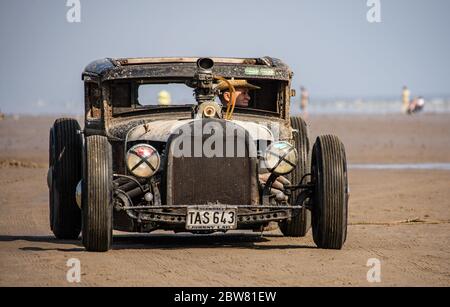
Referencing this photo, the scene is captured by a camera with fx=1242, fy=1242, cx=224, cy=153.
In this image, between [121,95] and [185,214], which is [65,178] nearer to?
[121,95]

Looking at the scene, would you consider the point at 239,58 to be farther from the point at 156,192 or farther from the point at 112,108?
the point at 156,192

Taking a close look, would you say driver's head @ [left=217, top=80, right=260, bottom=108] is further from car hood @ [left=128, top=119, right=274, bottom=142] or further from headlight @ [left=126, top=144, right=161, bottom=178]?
headlight @ [left=126, top=144, right=161, bottom=178]

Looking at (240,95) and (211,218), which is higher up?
(240,95)

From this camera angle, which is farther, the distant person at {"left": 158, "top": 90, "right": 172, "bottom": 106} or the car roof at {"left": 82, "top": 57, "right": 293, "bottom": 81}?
the distant person at {"left": 158, "top": 90, "right": 172, "bottom": 106}

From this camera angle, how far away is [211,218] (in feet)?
39.5

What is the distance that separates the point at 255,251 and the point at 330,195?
39.6 inches

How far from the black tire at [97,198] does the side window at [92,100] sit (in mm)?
2212

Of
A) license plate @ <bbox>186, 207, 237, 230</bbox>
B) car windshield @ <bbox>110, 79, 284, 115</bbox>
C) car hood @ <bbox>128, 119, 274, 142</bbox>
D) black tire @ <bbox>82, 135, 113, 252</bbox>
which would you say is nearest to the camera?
black tire @ <bbox>82, 135, 113, 252</bbox>

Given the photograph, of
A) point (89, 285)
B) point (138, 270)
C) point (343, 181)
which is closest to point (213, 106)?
point (343, 181)

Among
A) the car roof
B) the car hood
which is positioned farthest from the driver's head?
the car hood

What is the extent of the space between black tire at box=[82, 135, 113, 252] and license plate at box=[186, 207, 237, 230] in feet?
2.57

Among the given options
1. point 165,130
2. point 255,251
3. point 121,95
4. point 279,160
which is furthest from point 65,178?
point 279,160

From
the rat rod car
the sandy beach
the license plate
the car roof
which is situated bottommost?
the sandy beach

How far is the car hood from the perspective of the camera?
41.9ft
